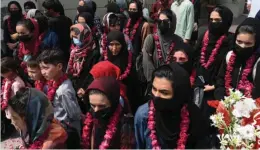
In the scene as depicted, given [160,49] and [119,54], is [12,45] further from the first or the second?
[160,49]

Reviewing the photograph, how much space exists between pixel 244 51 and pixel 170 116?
4.52 ft

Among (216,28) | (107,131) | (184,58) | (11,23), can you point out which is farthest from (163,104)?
(11,23)

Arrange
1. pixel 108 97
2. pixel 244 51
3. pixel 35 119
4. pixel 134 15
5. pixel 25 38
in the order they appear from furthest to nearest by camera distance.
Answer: pixel 134 15, pixel 25 38, pixel 244 51, pixel 108 97, pixel 35 119

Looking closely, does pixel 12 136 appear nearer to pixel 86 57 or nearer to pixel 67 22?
pixel 86 57

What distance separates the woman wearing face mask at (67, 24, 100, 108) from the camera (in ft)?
15.7

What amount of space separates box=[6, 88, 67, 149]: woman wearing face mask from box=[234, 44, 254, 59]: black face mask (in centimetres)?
216

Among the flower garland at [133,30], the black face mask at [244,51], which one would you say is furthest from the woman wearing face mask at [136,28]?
the black face mask at [244,51]

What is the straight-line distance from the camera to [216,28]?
4.62m

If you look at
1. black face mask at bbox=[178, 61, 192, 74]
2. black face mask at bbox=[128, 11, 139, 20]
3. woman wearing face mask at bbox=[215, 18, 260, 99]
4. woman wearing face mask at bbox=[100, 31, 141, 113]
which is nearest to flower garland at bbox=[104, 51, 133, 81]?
woman wearing face mask at bbox=[100, 31, 141, 113]

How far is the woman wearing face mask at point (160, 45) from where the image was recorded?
4.61 metres

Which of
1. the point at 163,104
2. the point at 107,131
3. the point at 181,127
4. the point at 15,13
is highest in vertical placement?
the point at 15,13

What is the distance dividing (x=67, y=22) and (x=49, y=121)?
3818 millimetres

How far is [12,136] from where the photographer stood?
498 cm

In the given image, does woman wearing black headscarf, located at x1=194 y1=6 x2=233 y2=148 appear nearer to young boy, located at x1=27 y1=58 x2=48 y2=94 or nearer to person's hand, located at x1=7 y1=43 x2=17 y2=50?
young boy, located at x1=27 y1=58 x2=48 y2=94
